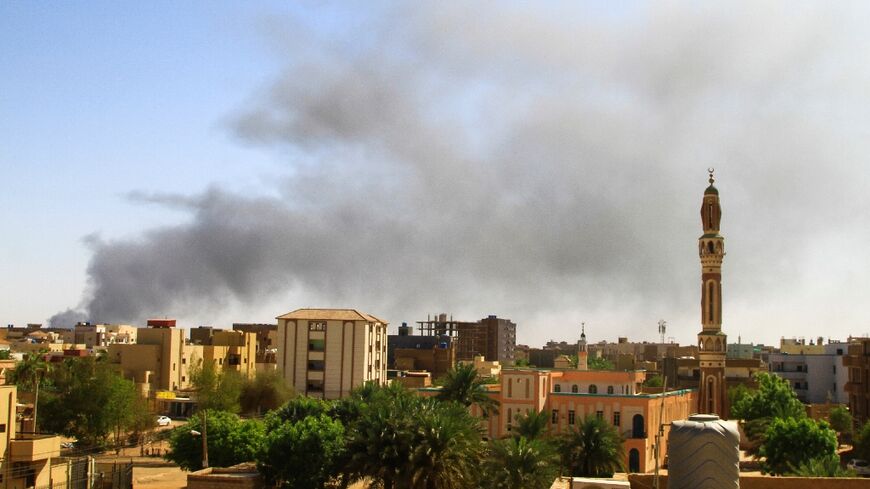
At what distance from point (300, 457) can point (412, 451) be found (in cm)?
1004

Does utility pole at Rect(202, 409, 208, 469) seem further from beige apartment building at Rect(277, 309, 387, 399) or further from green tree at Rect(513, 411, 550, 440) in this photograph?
beige apartment building at Rect(277, 309, 387, 399)

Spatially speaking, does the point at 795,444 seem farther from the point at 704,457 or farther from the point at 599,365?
the point at 599,365

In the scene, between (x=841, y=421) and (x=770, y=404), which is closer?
(x=770, y=404)

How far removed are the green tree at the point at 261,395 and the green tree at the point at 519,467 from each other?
50890 millimetres

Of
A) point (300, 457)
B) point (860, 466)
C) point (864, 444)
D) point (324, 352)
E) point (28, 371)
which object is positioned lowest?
point (860, 466)

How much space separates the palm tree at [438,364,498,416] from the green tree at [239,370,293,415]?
2574cm

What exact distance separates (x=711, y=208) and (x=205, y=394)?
187 ft

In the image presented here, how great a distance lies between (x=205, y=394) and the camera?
94.1 meters

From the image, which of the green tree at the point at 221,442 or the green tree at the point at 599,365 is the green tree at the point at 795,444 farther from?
the green tree at the point at 599,365

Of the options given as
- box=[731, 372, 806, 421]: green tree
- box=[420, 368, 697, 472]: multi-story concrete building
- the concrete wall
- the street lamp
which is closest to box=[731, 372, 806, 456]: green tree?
box=[731, 372, 806, 421]: green tree

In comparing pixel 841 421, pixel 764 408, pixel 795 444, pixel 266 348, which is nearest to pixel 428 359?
pixel 266 348

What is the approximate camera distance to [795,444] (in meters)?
66.2

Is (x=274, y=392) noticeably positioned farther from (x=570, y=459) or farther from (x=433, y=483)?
(x=433, y=483)

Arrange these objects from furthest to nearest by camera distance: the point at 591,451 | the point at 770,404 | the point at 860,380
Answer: the point at 860,380, the point at 770,404, the point at 591,451
